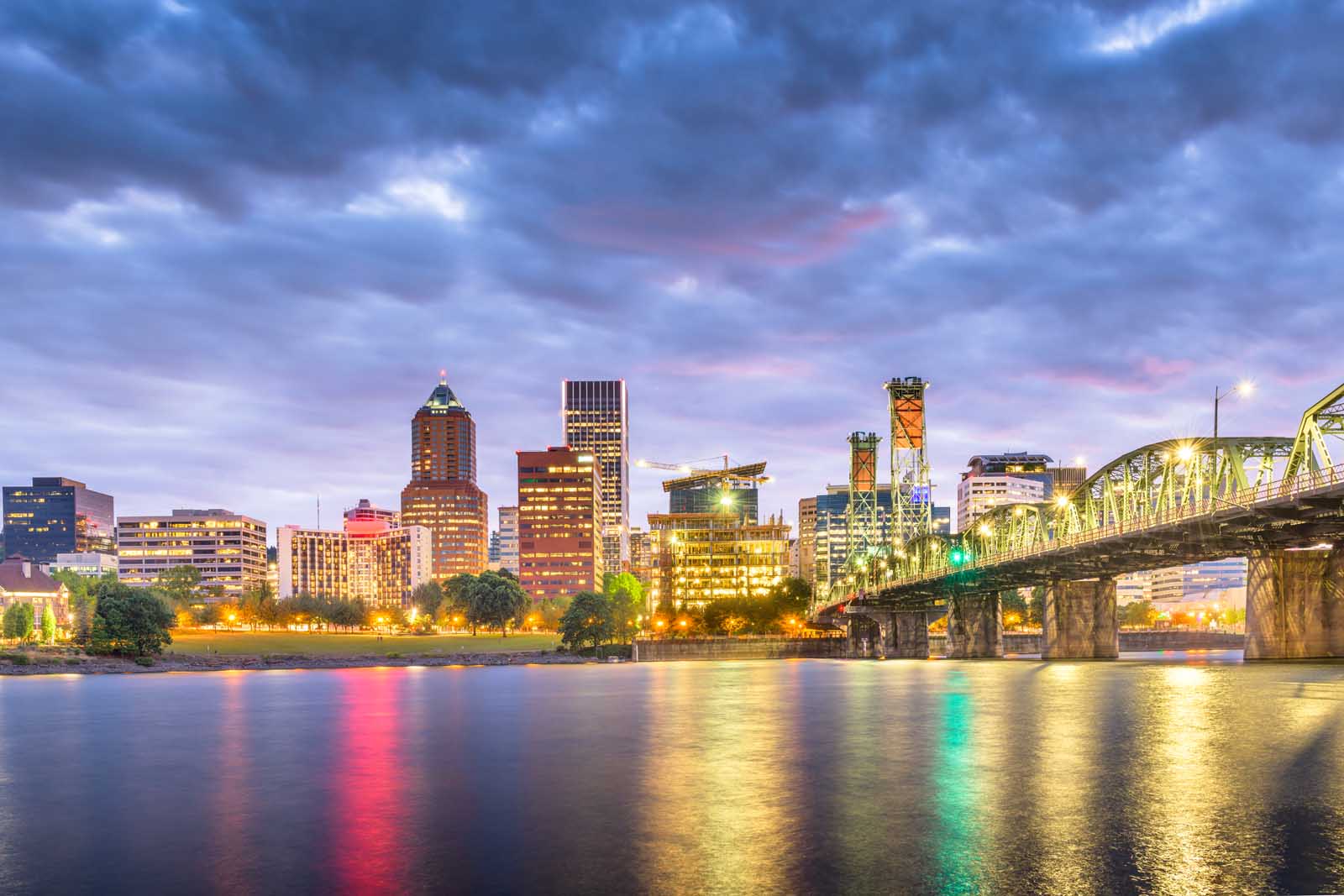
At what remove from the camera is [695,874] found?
1922 centimetres

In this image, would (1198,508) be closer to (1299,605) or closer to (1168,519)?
(1168,519)

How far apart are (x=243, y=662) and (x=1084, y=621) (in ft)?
437

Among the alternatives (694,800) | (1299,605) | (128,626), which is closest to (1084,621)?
(1299,605)

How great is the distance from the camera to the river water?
63.9 ft

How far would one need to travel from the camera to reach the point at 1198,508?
10044 centimetres

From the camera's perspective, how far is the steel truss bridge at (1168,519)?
87.7 metres

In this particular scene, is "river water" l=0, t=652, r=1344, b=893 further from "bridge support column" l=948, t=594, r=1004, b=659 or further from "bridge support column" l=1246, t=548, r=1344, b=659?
"bridge support column" l=948, t=594, r=1004, b=659

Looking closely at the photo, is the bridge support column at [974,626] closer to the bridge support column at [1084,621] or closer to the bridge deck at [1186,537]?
the bridge deck at [1186,537]

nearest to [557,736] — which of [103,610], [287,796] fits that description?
[287,796]

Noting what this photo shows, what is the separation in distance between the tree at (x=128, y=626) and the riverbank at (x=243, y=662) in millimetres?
2285

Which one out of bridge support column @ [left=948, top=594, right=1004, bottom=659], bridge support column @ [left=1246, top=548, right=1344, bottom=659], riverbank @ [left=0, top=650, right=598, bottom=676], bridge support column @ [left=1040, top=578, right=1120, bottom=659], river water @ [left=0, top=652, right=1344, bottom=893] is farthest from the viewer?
bridge support column @ [left=948, top=594, right=1004, bottom=659]

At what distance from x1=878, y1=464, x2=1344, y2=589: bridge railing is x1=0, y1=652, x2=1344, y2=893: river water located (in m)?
27.8

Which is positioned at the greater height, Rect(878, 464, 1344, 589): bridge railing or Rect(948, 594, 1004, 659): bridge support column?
Rect(878, 464, 1344, 589): bridge railing

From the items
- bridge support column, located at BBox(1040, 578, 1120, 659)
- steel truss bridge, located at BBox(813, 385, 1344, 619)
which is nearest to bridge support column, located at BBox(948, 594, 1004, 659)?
steel truss bridge, located at BBox(813, 385, 1344, 619)
